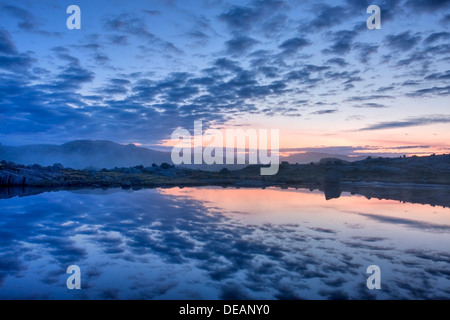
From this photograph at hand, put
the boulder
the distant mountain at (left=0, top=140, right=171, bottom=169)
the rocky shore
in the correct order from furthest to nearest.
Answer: the distant mountain at (left=0, top=140, right=171, bottom=169), the boulder, the rocky shore

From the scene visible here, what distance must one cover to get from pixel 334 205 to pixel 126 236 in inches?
534

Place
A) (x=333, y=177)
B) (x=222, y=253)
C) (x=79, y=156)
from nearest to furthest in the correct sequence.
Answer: (x=222, y=253) → (x=333, y=177) → (x=79, y=156)

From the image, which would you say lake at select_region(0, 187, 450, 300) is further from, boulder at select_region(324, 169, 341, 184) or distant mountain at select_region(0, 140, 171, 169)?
distant mountain at select_region(0, 140, 171, 169)

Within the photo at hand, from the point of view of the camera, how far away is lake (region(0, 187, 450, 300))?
6.19 m

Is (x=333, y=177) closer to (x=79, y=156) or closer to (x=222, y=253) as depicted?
(x=222, y=253)

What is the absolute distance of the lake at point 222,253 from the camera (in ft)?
20.3

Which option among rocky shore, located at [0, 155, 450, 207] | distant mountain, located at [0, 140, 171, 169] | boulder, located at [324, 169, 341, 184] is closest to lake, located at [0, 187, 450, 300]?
rocky shore, located at [0, 155, 450, 207]

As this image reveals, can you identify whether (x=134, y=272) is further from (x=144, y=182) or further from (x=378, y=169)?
(x=378, y=169)

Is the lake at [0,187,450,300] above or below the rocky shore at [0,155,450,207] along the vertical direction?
below

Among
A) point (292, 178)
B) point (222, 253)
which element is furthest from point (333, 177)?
point (222, 253)

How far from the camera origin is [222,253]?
28.9ft

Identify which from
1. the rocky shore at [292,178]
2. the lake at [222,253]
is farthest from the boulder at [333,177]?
the lake at [222,253]

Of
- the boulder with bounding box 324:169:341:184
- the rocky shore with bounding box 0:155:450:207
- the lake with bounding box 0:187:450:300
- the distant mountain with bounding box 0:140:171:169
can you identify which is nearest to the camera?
the lake with bounding box 0:187:450:300

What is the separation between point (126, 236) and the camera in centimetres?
1072
